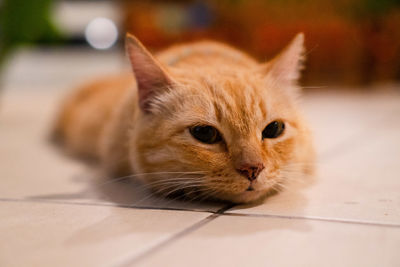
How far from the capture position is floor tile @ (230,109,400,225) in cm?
128

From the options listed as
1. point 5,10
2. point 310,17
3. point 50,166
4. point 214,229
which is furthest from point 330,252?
point 310,17

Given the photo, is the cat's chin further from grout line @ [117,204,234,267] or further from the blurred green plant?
the blurred green plant

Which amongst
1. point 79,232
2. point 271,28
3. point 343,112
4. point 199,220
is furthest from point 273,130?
point 271,28

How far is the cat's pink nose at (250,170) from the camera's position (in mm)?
1271

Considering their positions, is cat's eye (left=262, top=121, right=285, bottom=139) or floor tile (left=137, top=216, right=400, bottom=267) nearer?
floor tile (left=137, top=216, right=400, bottom=267)

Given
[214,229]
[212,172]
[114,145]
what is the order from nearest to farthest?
[214,229] < [212,172] < [114,145]

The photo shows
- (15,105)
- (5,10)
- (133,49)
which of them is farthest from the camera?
(15,105)

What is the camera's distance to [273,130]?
148 cm

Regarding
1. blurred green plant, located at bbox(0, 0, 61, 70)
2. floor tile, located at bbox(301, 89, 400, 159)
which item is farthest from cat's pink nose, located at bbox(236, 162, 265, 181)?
blurred green plant, located at bbox(0, 0, 61, 70)

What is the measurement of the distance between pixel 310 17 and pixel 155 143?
3.47 meters

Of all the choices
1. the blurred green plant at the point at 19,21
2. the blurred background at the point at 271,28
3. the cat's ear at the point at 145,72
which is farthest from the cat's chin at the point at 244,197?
the blurred green plant at the point at 19,21

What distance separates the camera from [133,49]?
146 cm

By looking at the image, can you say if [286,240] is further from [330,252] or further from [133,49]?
[133,49]

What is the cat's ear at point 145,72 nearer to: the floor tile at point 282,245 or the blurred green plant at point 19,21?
the floor tile at point 282,245
